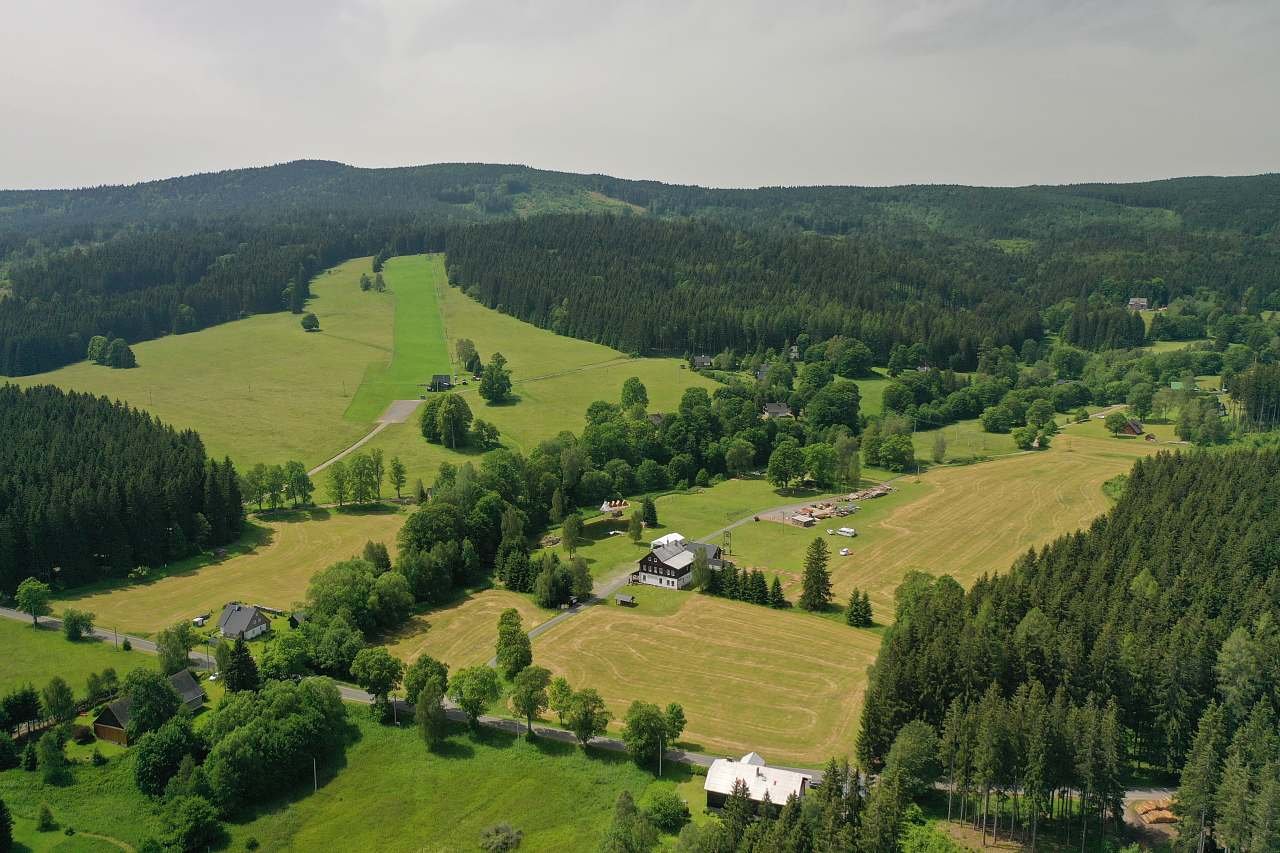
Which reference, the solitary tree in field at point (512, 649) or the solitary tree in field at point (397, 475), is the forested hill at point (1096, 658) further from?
the solitary tree in field at point (397, 475)

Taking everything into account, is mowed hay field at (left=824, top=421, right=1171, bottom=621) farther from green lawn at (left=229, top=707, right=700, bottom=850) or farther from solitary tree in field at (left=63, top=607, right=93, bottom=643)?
solitary tree in field at (left=63, top=607, right=93, bottom=643)

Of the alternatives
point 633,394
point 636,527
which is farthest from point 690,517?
point 633,394

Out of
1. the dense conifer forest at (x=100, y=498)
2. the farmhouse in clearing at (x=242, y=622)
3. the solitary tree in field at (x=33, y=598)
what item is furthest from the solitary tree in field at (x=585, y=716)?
the dense conifer forest at (x=100, y=498)

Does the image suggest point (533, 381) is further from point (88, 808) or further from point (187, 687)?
point (88, 808)

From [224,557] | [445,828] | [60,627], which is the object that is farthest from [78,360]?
[445,828]

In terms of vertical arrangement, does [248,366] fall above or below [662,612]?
above

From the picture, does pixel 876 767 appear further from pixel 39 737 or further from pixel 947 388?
pixel 947 388

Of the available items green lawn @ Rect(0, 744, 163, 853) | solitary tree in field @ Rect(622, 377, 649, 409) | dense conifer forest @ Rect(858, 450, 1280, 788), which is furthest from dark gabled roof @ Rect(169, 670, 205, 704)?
solitary tree in field @ Rect(622, 377, 649, 409)
